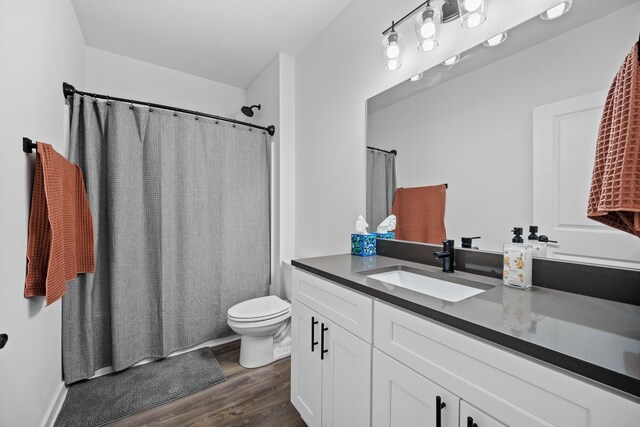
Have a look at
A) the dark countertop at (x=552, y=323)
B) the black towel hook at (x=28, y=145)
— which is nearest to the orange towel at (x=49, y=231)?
the black towel hook at (x=28, y=145)

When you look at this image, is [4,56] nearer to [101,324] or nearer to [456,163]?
[101,324]

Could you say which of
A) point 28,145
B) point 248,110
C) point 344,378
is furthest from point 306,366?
point 248,110

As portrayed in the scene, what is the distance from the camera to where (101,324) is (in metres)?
1.88

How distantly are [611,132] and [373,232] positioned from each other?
45.6 inches

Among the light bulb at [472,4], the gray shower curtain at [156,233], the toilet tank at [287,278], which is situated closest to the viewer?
the light bulb at [472,4]

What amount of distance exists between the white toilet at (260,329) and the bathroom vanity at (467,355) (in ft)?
2.30

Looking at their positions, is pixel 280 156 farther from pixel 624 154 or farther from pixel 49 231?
pixel 624 154

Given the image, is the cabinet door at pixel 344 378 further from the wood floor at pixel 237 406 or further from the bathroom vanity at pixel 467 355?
the wood floor at pixel 237 406

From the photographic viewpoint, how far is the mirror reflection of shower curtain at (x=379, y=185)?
5.13ft

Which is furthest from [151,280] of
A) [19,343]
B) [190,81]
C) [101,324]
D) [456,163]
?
[456,163]

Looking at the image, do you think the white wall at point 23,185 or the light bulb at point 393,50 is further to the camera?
the light bulb at point 393,50

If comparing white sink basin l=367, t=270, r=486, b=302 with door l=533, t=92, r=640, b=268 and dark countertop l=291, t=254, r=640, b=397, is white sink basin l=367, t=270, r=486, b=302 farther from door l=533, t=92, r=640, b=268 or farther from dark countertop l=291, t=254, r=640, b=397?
door l=533, t=92, r=640, b=268

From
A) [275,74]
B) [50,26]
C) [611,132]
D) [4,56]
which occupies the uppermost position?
[275,74]

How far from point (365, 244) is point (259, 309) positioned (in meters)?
1.05
